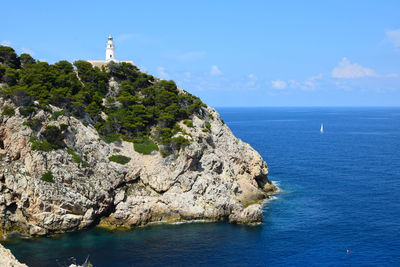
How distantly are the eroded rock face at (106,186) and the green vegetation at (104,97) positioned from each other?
9.23ft

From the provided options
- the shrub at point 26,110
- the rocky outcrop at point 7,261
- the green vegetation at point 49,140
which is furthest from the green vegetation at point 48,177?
the rocky outcrop at point 7,261

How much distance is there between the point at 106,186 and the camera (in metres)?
58.1

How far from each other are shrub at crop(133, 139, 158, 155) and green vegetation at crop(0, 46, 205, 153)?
3.15 feet

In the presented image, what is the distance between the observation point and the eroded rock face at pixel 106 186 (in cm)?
5231

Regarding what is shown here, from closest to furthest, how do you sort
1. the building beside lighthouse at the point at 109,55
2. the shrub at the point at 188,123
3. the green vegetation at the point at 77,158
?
the green vegetation at the point at 77,158, the shrub at the point at 188,123, the building beside lighthouse at the point at 109,55

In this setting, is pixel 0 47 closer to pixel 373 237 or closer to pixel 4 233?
pixel 4 233

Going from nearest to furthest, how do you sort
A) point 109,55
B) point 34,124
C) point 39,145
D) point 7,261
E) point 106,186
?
point 7,261
point 39,145
point 34,124
point 106,186
point 109,55

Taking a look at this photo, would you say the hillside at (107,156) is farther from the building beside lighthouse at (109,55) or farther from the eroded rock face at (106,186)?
the building beside lighthouse at (109,55)

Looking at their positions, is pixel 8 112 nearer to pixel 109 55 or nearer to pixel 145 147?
pixel 145 147

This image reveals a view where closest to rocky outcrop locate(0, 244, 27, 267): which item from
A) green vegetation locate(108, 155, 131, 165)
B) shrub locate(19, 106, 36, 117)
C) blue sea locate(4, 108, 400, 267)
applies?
→ blue sea locate(4, 108, 400, 267)

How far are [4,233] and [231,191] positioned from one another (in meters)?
33.9

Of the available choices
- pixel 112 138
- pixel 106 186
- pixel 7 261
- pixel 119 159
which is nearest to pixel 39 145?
pixel 106 186

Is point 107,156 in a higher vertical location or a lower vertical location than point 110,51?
lower

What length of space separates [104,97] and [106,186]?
79.6 ft
